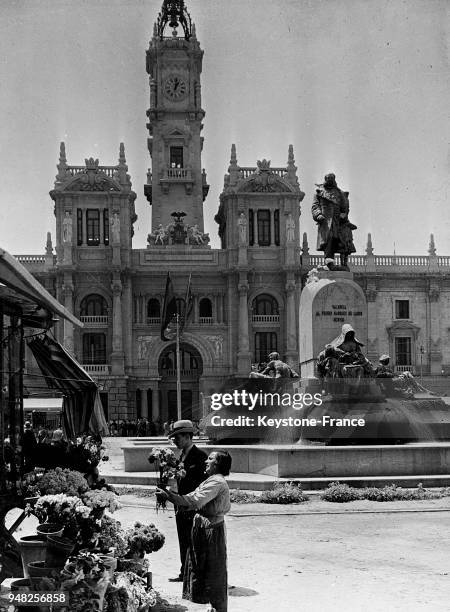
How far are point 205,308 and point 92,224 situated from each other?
10.1m

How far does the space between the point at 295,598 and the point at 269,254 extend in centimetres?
5500

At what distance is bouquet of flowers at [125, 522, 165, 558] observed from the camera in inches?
264

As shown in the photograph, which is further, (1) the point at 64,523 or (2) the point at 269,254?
(2) the point at 269,254

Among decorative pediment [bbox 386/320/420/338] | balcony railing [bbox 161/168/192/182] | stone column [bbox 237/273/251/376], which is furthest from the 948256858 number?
balcony railing [bbox 161/168/192/182]

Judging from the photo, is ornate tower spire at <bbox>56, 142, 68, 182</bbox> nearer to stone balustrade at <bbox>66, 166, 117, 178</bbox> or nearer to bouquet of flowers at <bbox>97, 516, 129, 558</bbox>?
stone balustrade at <bbox>66, 166, 117, 178</bbox>

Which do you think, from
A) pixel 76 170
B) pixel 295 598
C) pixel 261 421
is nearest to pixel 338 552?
pixel 295 598

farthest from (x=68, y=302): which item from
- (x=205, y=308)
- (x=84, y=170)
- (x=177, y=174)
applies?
(x=177, y=174)

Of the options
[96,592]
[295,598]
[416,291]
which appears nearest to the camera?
[96,592]

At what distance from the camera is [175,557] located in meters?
10.2

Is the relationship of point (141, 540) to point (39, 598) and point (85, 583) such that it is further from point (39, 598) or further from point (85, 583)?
point (39, 598)

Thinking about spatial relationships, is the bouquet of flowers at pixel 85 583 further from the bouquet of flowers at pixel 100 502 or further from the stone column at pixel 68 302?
the stone column at pixel 68 302

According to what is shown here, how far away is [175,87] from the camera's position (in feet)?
216

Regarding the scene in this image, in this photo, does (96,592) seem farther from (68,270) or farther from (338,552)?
(68,270)

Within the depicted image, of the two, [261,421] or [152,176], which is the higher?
[152,176]
